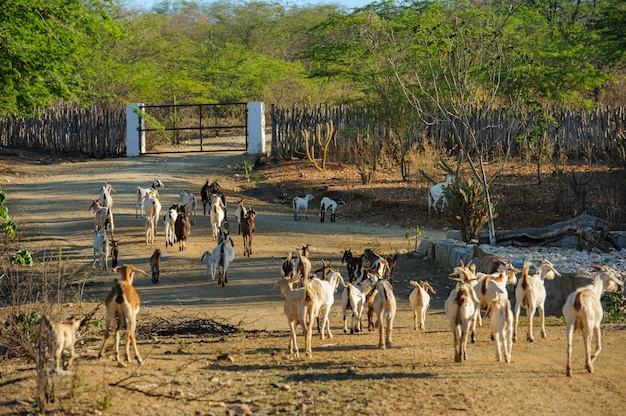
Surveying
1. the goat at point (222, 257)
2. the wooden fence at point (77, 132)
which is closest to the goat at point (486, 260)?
the goat at point (222, 257)

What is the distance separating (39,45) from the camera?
1717 centimetres

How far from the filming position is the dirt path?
8172mm

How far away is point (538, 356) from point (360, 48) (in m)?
21.6

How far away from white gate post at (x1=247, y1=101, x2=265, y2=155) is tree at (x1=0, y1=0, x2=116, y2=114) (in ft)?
47.6

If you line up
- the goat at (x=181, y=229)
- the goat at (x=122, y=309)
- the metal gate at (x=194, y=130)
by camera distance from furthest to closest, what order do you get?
1. the metal gate at (x=194, y=130)
2. the goat at (x=181, y=229)
3. the goat at (x=122, y=309)

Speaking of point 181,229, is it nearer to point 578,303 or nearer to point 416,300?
point 416,300

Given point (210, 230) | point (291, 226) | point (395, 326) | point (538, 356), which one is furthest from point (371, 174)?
point (538, 356)

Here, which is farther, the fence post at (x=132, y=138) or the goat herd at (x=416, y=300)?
the fence post at (x=132, y=138)

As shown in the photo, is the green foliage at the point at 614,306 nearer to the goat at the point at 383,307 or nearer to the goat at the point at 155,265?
the goat at the point at 383,307

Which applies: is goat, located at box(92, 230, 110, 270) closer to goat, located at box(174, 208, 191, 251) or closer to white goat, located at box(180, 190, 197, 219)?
goat, located at box(174, 208, 191, 251)

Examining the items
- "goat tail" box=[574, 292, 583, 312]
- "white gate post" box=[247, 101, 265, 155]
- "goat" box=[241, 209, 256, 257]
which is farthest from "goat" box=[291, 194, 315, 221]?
"goat tail" box=[574, 292, 583, 312]

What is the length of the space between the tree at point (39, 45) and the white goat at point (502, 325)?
954 cm

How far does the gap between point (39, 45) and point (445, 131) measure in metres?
15.9

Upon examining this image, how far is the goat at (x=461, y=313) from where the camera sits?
956 centimetres
